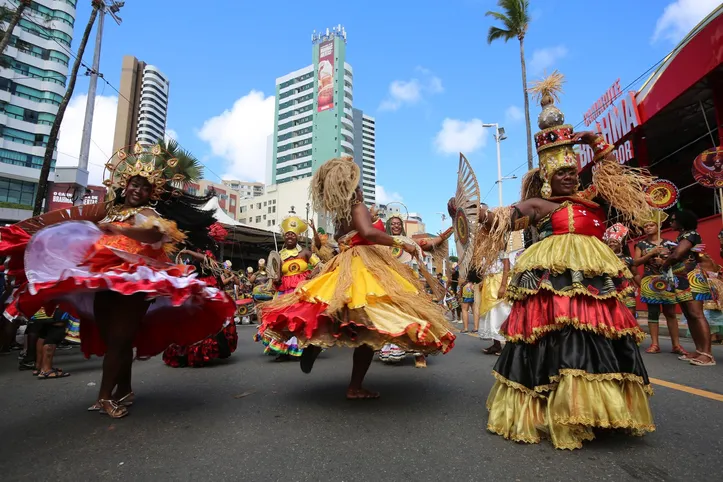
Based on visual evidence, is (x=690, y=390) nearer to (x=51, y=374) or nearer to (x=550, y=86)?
(x=550, y=86)

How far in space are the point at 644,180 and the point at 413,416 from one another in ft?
7.83

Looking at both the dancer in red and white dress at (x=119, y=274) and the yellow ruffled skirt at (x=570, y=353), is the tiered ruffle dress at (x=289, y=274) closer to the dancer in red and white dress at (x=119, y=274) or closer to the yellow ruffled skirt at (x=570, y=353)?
the dancer in red and white dress at (x=119, y=274)

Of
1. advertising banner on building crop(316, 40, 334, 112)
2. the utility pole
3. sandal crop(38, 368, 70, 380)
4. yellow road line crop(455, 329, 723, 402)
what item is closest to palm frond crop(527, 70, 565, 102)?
yellow road line crop(455, 329, 723, 402)

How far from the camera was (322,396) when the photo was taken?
12.9 feet

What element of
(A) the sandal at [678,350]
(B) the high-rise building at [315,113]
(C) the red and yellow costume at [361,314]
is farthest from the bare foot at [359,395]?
(B) the high-rise building at [315,113]

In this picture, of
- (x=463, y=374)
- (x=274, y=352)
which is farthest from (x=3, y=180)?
(x=463, y=374)

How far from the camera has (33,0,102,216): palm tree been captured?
41.5ft

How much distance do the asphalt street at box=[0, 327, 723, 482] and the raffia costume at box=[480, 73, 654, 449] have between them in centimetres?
17

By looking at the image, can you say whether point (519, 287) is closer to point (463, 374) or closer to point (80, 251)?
point (463, 374)

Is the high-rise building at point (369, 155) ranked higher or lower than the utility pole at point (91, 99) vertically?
→ higher

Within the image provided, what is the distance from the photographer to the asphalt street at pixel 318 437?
2219 millimetres

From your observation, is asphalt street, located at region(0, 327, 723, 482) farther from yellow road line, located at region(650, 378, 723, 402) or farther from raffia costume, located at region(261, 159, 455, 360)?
raffia costume, located at region(261, 159, 455, 360)

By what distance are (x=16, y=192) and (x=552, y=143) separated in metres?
60.5

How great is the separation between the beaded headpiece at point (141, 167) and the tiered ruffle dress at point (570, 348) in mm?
3060
